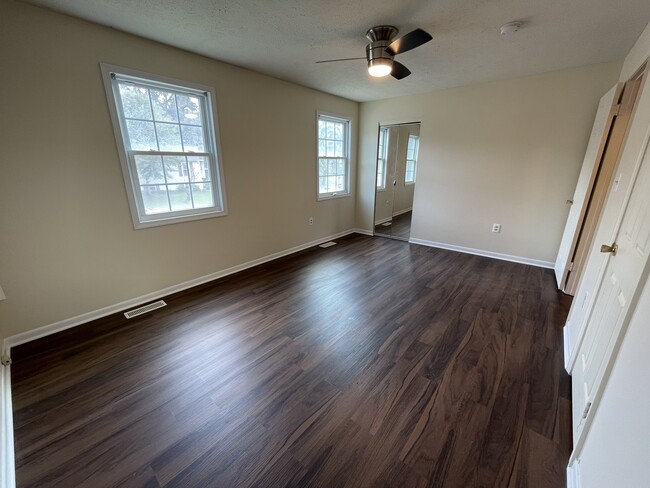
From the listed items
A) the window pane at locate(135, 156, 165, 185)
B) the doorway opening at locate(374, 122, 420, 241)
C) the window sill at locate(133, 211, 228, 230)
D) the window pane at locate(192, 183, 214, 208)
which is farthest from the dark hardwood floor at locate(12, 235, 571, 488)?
the doorway opening at locate(374, 122, 420, 241)

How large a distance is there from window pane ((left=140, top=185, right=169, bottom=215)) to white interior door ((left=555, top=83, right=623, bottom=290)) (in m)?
4.14

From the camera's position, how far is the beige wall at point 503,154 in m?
3.25

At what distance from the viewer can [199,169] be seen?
2.98m

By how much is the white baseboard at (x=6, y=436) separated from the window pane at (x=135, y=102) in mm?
2139

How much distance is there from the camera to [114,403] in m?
1.63

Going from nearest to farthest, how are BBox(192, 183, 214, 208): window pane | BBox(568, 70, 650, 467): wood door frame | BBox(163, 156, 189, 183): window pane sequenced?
BBox(568, 70, 650, 467): wood door frame, BBox(163, 156, 189, 183): window pane, BBox(192, 183, 214, 208): window pane

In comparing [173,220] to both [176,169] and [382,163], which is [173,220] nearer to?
[176,169]

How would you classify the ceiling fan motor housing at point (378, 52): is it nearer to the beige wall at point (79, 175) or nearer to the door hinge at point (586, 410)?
the beige wall at point (79, 175)

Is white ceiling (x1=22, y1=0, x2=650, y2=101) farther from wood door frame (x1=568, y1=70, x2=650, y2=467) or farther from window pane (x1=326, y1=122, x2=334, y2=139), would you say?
window pane (x1=326, y1=122, x2=334, y2=139)

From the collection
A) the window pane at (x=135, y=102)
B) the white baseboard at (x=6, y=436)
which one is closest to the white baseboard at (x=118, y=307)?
the white baseboard at (x=6, y=436)

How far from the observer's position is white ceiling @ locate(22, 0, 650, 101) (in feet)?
6.08

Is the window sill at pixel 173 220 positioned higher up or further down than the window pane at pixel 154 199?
further down

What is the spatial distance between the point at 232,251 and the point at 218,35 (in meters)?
2.23

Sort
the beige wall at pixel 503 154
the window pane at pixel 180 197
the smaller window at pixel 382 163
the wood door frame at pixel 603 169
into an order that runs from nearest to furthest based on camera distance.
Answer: the wood door frame at pixel 603 169 < the window pane at pixel 180 197 < the beige wall at pixel 503 154 < the smaller window at pixel 382 163
